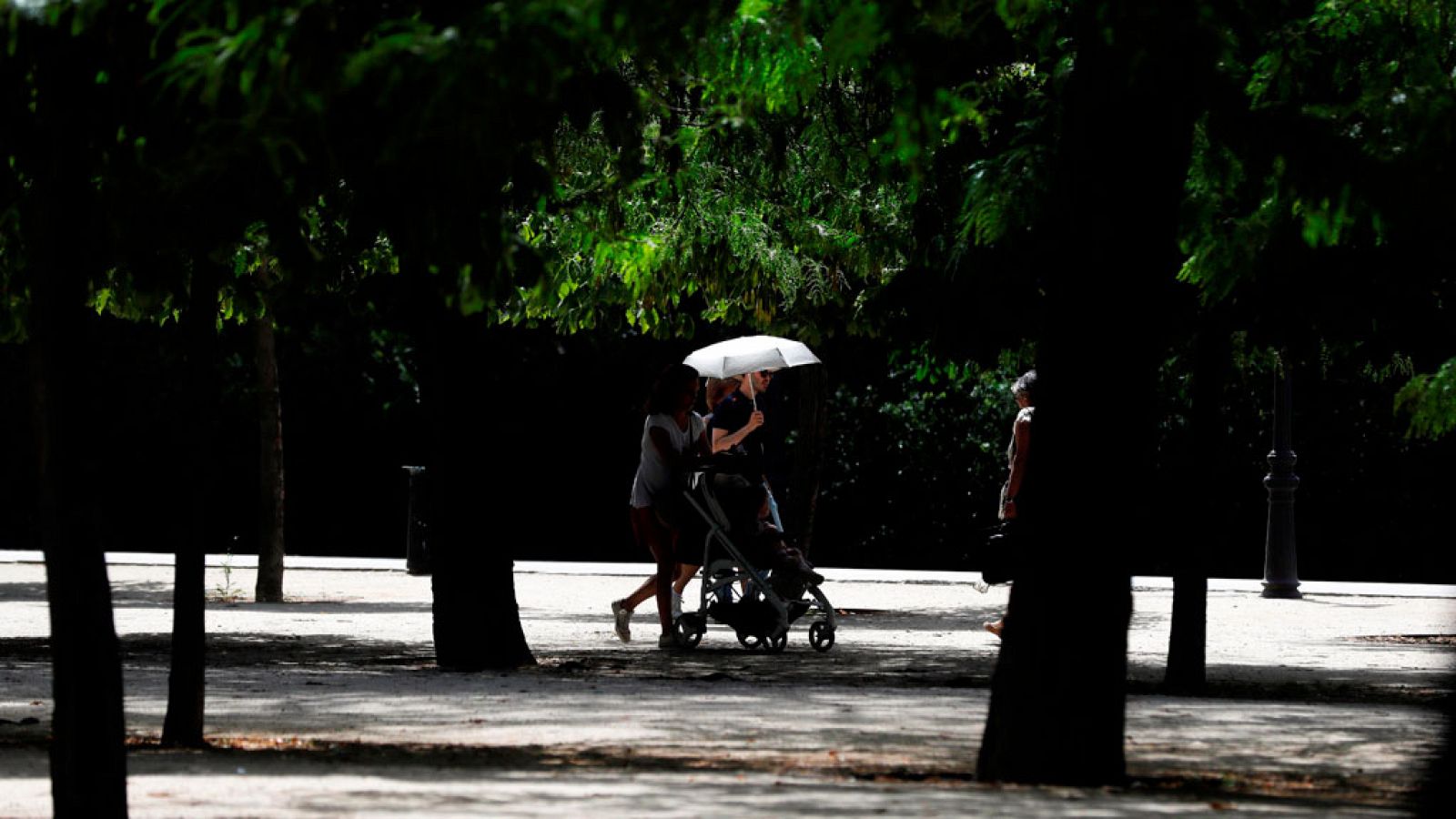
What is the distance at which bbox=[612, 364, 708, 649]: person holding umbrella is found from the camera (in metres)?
14.3

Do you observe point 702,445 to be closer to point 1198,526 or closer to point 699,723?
point 1198,526

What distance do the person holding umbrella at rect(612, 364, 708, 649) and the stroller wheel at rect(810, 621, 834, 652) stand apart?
0.88 m

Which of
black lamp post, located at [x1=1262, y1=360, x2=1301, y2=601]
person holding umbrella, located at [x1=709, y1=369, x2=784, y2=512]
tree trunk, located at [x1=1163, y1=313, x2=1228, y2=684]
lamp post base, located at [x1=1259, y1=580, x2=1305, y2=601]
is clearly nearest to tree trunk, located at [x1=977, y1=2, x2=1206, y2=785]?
tree trunk, located at [x1=1163, y1=313, x2=1228, y2=684]

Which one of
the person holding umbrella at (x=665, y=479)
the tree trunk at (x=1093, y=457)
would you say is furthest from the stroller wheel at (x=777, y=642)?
the tree trunk at (x=1093, y=457)

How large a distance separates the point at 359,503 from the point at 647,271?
14.8 metres

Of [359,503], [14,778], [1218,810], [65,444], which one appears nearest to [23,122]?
[65,444]

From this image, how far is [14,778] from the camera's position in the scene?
7738 mm

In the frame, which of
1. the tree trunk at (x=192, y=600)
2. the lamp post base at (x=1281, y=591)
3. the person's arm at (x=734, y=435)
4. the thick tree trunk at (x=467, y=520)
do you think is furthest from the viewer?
the lamp post base at (x=1281, y=591)

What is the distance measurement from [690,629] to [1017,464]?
8.02ft

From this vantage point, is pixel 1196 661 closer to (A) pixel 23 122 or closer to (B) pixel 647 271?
(B) pixel 647 271

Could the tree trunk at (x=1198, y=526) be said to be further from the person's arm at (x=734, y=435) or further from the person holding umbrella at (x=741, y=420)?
the person's arm at (x=734, y=435)

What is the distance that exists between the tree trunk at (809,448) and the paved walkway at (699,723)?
184 centimetres

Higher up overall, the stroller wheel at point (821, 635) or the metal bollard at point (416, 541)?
the metal bollard at point (416, 541)

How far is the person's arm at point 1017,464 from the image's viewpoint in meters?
14.3
